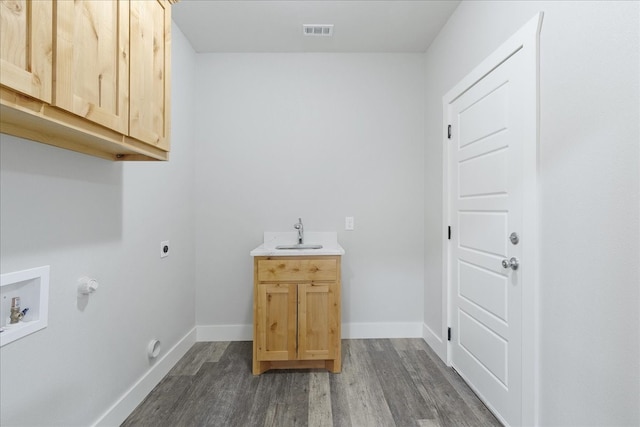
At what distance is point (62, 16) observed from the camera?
35.5 inches

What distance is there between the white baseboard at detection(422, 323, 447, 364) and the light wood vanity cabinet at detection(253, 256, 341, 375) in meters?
0.84

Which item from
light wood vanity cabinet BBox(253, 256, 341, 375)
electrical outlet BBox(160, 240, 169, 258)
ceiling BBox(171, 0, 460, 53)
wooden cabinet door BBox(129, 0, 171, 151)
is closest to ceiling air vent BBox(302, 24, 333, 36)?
ceiling BBox(171, 0, 460, 53)

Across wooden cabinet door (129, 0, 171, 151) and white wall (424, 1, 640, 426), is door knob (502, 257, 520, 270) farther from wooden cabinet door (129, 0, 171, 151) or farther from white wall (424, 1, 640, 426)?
wooden cabinet door (129, 0, 171, 151)

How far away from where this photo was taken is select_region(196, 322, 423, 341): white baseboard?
2.77 m

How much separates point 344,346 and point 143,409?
151 cm

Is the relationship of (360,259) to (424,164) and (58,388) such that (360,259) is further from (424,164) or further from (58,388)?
(58,388)

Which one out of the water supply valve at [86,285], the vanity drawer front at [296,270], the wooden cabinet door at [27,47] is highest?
the wooden cabinet door at [27,47]

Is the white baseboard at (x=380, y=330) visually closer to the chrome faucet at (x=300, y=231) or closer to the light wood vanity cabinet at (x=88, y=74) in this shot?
the chrome faucet at (x=300, y=231)

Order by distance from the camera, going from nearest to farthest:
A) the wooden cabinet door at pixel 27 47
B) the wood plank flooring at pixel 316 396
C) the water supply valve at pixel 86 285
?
the wooden cabinet door at pixel 27 47, the water supply valve at pixel 86 285, the wood plank flooring at pixel 316 396

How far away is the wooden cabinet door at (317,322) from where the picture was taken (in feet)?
7.14

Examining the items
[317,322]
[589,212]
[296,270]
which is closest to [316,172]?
[296,270]

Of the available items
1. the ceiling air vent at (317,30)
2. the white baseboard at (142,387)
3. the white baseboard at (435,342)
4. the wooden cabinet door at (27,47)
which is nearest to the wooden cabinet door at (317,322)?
the white baseboard at (435,342)

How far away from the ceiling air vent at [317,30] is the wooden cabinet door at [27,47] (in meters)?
1.89

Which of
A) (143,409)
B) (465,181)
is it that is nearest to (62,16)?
(143,409)
